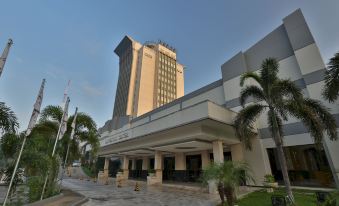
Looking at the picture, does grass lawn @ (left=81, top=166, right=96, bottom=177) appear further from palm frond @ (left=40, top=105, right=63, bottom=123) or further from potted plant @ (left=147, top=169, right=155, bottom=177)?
palm frond @ (left=40, top=105, right=63, bottom=123)

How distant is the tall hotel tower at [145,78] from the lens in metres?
61.1

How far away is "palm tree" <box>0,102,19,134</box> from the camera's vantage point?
8283 millimetres

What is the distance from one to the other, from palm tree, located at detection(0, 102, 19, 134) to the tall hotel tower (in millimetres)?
48050

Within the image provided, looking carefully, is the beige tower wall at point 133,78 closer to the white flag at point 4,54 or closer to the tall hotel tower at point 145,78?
the tall hotel tower at point 145,78

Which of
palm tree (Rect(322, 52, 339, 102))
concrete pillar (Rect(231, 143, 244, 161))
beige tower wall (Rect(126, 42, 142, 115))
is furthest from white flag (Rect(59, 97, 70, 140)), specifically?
beige tower wall (Rect(126, 42, 142, 115))

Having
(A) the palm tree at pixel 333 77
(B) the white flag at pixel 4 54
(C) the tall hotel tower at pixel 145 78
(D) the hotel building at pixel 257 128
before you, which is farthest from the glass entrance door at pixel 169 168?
(C) the tall hotel tower at pixel 145 78

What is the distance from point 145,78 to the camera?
209 feet

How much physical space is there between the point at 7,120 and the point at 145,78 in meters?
56.0

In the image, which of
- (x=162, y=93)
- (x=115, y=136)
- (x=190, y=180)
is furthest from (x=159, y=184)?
(x=162, y=93)

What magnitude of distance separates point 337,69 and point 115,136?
26.2m

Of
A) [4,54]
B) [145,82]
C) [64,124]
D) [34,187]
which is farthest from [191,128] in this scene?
[145,82]

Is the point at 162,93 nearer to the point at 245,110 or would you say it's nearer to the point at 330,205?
the point at 245,110

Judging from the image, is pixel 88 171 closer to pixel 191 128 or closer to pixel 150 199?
pixel 150 199

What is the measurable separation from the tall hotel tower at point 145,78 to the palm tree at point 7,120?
48.1m
